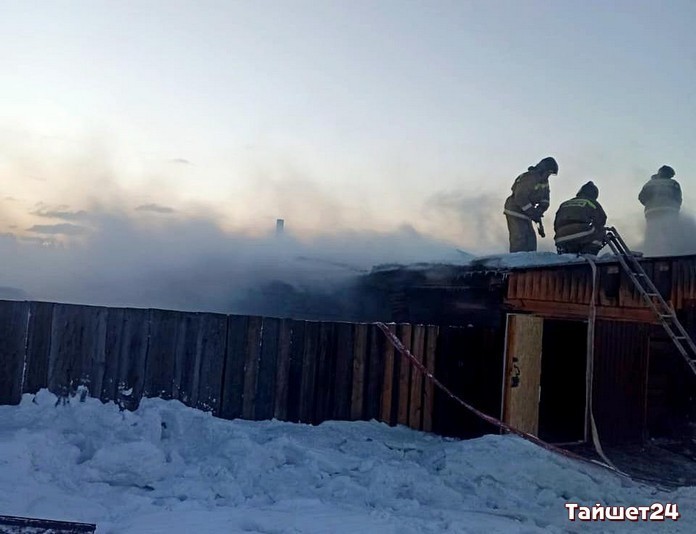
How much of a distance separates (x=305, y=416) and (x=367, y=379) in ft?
3.21

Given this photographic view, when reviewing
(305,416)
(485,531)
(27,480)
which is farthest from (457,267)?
(27,480)

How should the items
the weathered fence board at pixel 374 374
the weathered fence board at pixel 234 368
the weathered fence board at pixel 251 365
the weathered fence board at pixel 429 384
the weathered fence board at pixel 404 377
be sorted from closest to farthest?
the weathered fence board at pixel 234 368 < the weathered fence board at pixel 251 365 < the weathered fence board at pixel 374 374 < the weathered fence board at pixel 404 377 < the weathered fence board at pixel 429 384

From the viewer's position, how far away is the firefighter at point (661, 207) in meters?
17.0

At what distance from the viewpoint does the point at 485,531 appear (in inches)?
220

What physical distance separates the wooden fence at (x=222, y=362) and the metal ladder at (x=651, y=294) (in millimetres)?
3135

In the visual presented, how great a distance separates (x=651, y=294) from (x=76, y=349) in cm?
799

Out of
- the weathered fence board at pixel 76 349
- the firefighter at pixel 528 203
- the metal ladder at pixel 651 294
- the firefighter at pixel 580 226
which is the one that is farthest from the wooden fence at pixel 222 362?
the firefighter at pixel 528 203

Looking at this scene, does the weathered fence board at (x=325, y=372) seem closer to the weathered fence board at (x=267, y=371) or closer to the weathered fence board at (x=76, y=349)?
the weathered fence board at (x=267, y=371)

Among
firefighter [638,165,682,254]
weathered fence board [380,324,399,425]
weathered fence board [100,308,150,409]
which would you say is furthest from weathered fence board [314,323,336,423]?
firefighter [638,165,682,254]

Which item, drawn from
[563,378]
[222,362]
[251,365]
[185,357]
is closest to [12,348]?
[185,357]

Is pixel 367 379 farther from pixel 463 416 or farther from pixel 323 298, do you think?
pixel 323 298

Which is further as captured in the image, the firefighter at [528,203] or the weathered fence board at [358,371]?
the firefighter at [528,203]

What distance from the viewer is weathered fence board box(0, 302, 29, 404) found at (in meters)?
7.35

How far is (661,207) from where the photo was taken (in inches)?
675
